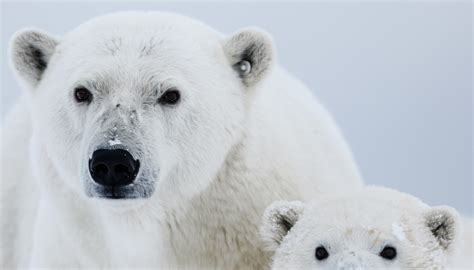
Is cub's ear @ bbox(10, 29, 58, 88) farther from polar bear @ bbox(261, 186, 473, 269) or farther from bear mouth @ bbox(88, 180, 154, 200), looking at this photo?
polar bear @ bbox(261, 186, 473, 269)

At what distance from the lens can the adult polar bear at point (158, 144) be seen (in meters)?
4.48

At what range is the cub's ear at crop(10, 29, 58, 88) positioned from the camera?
4.90 metres

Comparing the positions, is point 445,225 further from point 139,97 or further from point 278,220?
point 139,97

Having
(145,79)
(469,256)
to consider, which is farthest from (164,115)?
(469,256)

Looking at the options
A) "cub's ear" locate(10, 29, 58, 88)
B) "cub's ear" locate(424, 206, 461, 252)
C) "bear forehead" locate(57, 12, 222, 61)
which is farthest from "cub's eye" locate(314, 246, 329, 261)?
"cub's ear" locate(10, 29, 58, 88)

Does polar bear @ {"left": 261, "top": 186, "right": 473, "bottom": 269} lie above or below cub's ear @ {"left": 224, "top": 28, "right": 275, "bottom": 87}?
below

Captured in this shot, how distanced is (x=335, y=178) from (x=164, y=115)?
51.7 inches

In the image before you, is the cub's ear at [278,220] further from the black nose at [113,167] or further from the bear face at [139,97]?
the black nose at [113,167]

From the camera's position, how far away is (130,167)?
169 inches

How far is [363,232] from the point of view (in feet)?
13.8

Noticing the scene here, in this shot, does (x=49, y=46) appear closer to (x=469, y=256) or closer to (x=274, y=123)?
(x=274, y=123)

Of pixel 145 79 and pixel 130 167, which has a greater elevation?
pixel 145 79

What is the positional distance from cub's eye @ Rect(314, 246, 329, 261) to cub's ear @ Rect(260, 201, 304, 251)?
334 mm

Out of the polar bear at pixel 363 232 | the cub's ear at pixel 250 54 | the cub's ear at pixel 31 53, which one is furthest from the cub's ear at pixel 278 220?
the cub's ear at pixel 31 53
